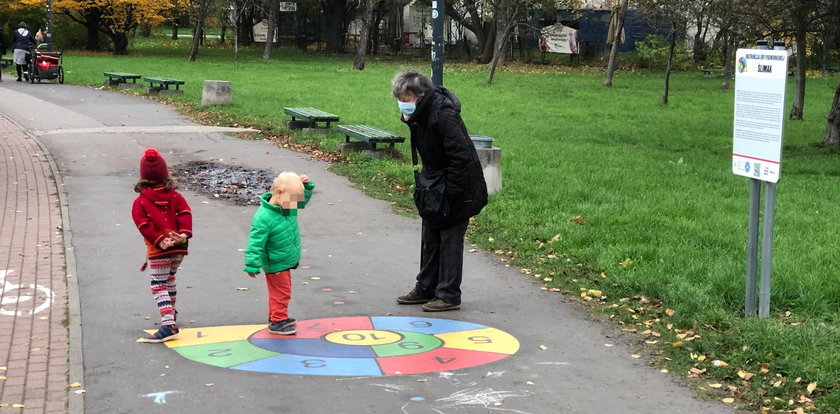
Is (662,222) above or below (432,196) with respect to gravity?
below

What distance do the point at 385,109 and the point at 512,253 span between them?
1364 cm

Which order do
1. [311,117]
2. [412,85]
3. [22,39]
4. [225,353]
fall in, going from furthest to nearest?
[22,39] → [311,117] → [412,85] → [225,353]

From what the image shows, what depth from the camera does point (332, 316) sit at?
290 inches

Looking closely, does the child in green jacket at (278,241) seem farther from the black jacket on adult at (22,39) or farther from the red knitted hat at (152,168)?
the black jacket on adult at (22,39)

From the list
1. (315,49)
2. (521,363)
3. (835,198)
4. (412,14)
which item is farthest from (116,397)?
(412,14)

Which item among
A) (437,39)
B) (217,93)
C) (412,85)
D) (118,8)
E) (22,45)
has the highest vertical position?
(118,8)

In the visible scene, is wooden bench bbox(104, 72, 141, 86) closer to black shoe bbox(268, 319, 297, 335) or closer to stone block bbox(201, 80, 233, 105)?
stone block bbox(201, 80, 233, 105)

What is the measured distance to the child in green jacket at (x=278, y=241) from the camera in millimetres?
Result: 6531

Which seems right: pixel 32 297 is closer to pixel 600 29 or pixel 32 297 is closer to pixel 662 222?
pixel 662 222

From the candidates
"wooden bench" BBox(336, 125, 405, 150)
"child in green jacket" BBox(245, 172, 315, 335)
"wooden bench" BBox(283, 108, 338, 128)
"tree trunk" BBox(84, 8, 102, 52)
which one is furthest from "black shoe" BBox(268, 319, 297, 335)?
"tree trunk" BBox(84, 8, 102, 52)

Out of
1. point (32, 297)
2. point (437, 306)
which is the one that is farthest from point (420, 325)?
point (32, 297)

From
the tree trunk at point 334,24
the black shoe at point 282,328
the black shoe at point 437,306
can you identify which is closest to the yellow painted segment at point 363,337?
the black shoe at point 282,328

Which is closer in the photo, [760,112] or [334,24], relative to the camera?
[760,112]

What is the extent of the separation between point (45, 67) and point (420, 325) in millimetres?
25257
